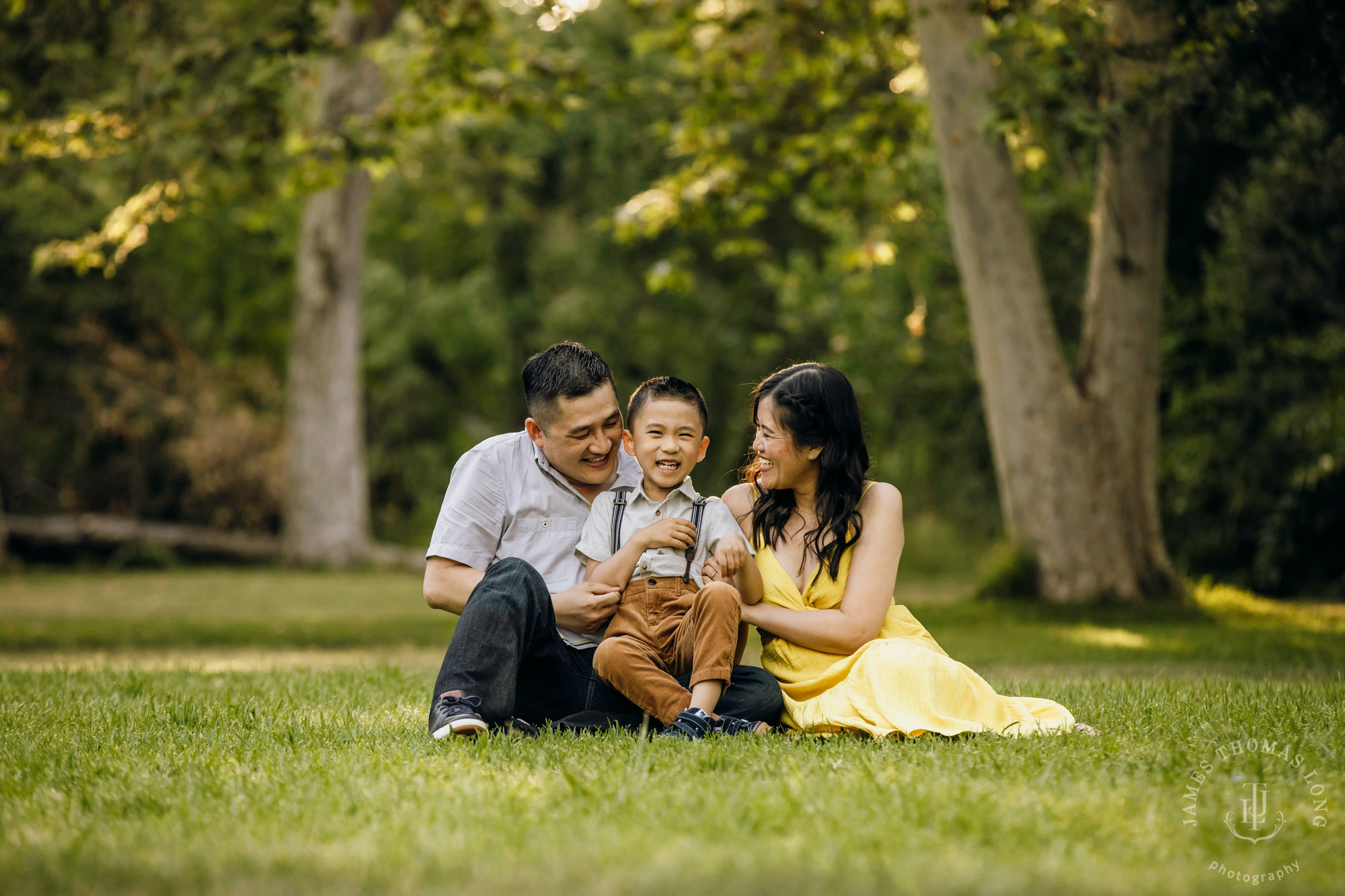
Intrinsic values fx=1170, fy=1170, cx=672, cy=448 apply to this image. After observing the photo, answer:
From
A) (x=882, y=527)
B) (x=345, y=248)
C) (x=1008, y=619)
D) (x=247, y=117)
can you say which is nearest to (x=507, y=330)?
(x=345, y=248)

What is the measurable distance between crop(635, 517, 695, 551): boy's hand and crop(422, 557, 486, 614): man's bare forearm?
2.32 feet

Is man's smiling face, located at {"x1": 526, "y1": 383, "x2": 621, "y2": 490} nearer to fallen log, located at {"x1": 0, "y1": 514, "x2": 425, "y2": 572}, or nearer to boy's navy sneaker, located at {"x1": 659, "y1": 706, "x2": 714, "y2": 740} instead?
boy's navy sneaker, located at {"x1": 659, "y1": 706, "x2": 714, "y2": 740}

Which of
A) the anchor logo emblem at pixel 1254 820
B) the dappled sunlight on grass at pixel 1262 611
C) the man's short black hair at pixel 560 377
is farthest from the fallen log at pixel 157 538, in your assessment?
the anchor logo emblem at pixel 1254 820

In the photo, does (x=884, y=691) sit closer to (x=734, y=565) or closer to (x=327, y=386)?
(x=734, y=565)

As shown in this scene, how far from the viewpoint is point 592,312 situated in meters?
25.0

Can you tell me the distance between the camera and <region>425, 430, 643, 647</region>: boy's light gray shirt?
14.6ft

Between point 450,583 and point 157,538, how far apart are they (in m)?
17.0

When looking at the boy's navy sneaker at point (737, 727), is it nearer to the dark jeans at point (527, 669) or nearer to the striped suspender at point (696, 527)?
the dark jeans at point (527, 669)

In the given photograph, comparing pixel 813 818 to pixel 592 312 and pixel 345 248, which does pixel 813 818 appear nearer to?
pixel 345 248

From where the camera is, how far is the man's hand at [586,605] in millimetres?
4152

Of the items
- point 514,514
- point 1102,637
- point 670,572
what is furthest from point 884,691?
point 1102,637

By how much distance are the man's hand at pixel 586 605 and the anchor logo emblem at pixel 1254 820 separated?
2.07 meters

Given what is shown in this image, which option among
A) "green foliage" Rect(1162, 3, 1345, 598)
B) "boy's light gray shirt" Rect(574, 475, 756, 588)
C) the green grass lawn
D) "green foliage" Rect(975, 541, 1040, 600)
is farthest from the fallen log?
"boy's light gray shirt" Rect(574, 475, 756, 588)

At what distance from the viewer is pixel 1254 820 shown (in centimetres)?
287
